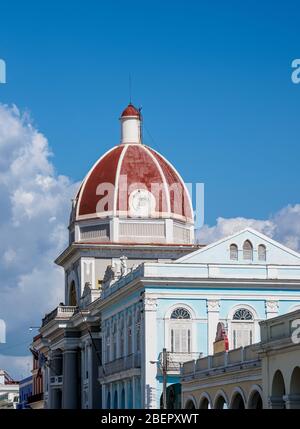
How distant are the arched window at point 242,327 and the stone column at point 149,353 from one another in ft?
13.5

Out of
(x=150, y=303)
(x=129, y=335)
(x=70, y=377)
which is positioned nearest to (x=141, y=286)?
(x=150, y=303)

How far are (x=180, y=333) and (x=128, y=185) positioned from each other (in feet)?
61.8

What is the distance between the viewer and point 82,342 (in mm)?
85562

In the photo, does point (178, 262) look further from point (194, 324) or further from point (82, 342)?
point (82, 342)

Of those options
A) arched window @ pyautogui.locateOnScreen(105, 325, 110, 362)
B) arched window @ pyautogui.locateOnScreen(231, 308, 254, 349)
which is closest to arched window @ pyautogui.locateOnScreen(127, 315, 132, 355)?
arched window @ pyautogui.locateOnScreen(105, 325, 110, 362)

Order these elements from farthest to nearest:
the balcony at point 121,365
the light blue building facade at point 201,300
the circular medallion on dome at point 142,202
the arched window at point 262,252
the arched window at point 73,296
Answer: the arched window at point 73,296, the circular medallion on dome at point 142,202, the arched window at point 262,252, the balcony at point 121,365, the light blue building facade at point 201,300

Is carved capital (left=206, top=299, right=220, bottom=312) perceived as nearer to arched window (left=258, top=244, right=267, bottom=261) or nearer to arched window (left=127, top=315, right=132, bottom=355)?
arched window (left=258, top=244, right=267, bottom=261)

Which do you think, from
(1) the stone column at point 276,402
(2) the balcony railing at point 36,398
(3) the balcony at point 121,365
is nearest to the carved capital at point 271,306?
(3) the balcony at point 121,365

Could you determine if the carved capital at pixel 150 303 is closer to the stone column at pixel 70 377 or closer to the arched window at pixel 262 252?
the arched window at pixel 262 252

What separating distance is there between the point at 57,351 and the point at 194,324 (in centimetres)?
2582

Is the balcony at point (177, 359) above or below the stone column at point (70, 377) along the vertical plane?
below

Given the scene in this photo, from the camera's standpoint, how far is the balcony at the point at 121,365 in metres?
69.1

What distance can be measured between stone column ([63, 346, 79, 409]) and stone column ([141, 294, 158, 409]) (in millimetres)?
20652

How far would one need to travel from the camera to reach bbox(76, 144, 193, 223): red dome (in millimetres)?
84688
